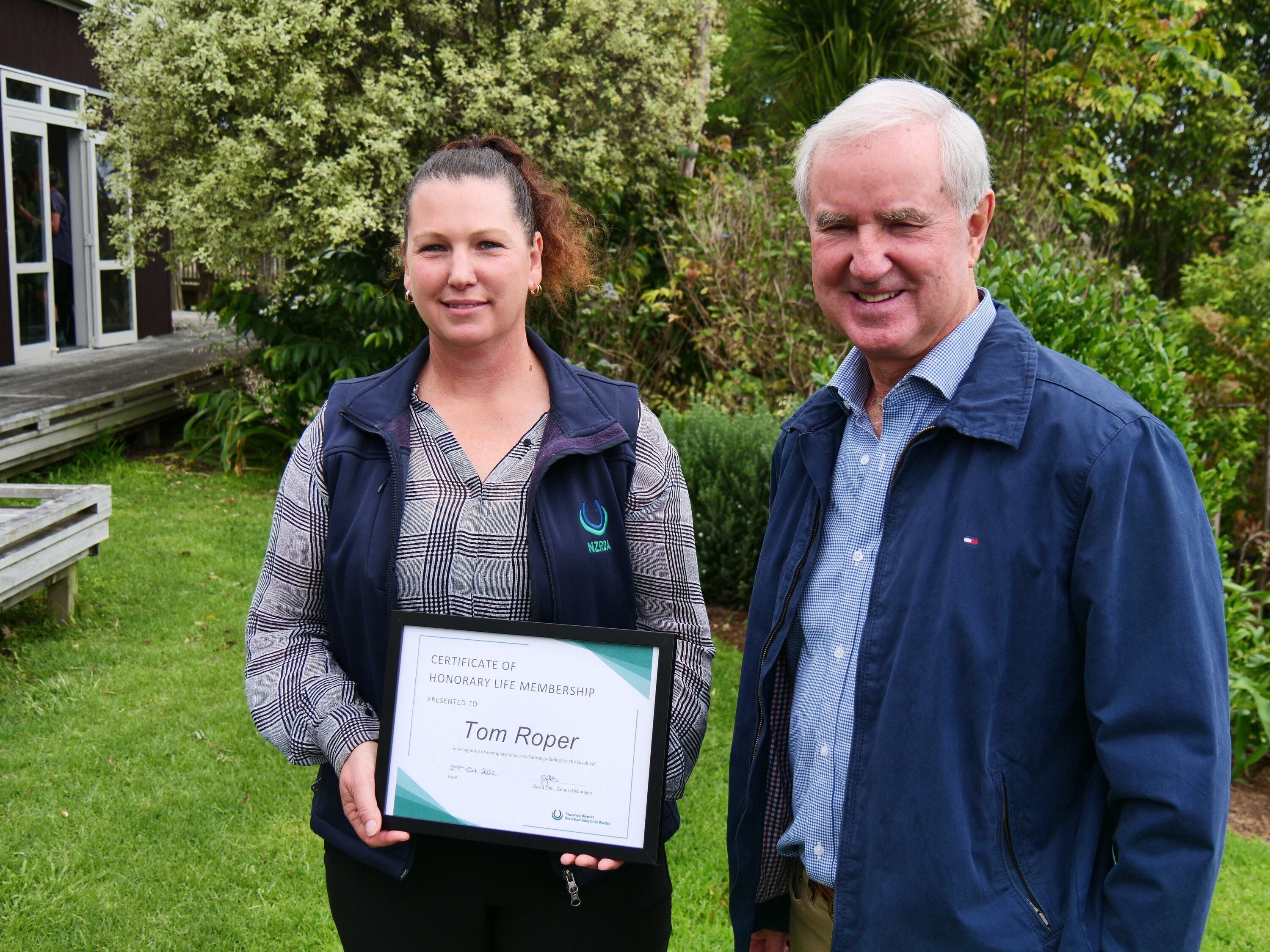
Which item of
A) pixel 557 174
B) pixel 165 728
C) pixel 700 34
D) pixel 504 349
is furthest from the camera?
pixel 700 34

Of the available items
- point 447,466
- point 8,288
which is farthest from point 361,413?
point 8,288

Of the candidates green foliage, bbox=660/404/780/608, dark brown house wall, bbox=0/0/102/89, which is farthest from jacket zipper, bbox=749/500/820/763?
dark brown house wall, bbox=0/0/102/89

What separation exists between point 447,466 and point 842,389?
2.51 ft

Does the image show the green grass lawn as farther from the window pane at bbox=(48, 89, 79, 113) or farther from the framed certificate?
the window pane at bbox=(48, 89, 79, 113)

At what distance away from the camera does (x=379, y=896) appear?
1971 millimetres

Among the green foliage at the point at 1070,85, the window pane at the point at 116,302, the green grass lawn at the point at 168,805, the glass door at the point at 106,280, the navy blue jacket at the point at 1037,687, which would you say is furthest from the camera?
the window pane at the point at 116,302

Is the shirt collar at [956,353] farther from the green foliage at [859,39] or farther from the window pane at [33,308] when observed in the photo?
the window pane at [33,308]

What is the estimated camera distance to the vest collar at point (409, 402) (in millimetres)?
1975

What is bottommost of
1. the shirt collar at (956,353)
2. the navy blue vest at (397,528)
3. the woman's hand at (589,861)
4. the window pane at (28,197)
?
the woman's hand at (589,861)

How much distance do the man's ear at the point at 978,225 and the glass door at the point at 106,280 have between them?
41.6 feet

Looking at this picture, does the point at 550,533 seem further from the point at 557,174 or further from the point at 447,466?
the point at 557,174

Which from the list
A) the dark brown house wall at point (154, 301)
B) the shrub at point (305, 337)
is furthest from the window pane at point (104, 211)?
the shrub at point (305, 337)

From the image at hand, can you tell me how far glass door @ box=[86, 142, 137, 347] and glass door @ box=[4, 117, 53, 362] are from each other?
787mm

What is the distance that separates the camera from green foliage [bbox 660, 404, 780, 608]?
19.7 ft
